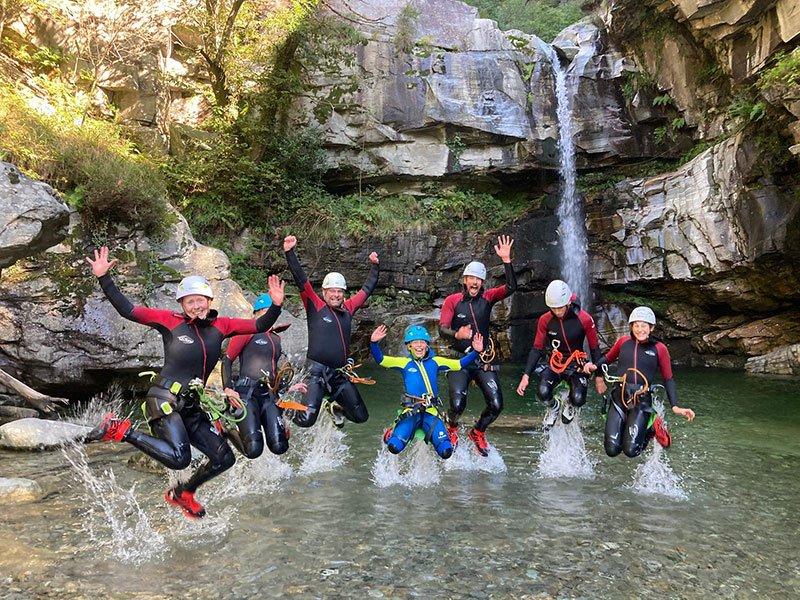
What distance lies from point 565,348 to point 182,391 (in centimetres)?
524

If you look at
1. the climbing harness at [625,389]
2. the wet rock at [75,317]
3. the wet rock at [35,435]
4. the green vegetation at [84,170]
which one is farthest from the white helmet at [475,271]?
the green vegetation at [84,170]

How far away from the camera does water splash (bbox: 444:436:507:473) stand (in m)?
7.81

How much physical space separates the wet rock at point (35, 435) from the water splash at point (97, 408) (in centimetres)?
122

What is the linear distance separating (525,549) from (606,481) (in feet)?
8.19

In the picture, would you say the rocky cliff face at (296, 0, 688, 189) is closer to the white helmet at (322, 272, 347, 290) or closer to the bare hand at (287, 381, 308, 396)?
the white helmet at (322, 272, 347, 290)

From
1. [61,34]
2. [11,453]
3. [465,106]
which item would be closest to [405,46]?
[465,106]

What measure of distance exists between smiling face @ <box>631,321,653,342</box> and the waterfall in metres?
14.4

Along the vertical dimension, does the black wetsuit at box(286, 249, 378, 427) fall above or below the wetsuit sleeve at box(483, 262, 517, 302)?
below

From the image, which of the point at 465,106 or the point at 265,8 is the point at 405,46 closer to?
the point at 465,106

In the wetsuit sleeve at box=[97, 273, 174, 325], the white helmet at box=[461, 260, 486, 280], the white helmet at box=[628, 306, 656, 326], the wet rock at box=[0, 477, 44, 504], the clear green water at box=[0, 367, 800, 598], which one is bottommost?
the clear green water at box=[0, 367, 800, 598]

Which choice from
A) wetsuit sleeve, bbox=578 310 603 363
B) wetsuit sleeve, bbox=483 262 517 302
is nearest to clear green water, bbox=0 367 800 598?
wetsuit sleeve, bbox=578 310 603 363

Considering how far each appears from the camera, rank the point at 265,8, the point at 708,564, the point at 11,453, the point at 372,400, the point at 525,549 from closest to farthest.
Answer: the point at 708,564 → the point at 525,549 → the point at 11,453 → the point at 372,400 → the point at 265,8

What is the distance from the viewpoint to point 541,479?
7.28 m

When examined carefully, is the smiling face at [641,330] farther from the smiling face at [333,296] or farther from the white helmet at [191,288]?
the white helmet at [191,288]
